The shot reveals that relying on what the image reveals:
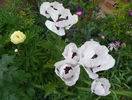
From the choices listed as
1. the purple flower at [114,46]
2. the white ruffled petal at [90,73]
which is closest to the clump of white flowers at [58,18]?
the white ruffled petal at [90,73]

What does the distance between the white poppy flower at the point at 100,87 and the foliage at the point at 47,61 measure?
0.23 meters

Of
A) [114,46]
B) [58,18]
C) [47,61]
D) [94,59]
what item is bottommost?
[114,46]

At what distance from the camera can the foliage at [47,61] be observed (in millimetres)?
1735

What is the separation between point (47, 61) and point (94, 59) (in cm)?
51

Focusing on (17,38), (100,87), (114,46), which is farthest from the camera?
(114,46)

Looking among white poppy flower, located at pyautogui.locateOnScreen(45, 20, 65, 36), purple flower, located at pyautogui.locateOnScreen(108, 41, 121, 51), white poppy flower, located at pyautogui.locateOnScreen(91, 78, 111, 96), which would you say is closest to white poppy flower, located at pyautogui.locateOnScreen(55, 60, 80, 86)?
white poppy flower, located at pyautogui.locateOnScreen(91, 78, 111, 96)

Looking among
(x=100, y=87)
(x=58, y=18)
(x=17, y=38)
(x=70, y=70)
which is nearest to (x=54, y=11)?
(x=58, y=18)

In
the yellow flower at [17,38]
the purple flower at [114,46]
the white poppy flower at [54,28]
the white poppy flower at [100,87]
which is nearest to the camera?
the white poppy flower at [100,87]

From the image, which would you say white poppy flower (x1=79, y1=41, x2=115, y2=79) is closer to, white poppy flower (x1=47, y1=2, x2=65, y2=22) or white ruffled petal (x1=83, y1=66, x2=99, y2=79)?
white ruffled petal (x1=83, y1=66, x2=99, y2=79)

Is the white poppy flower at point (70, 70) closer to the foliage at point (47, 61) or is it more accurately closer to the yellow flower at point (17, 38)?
the foliage at point (47, 61)

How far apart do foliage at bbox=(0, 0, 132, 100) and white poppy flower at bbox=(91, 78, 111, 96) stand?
227 millimetres

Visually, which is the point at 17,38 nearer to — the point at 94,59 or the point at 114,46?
the point at 94,59

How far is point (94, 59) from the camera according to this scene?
1501 millimetres

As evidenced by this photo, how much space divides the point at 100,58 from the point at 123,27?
1.19 m
